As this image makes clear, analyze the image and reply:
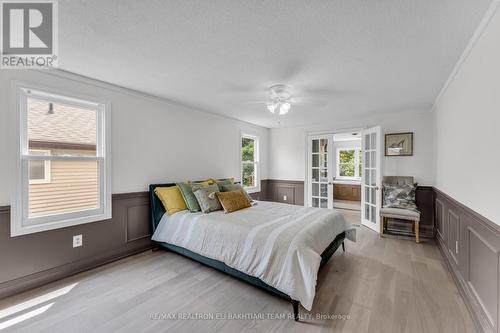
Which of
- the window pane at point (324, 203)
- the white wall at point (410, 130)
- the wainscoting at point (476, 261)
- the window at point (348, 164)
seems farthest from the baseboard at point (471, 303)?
the window at point (348, 164)

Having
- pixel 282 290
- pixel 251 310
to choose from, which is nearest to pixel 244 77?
pixel 282 290

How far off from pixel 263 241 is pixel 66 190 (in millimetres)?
2432

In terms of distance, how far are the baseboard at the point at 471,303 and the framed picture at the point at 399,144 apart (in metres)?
2.10

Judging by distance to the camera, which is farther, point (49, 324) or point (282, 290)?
point (282, 290)

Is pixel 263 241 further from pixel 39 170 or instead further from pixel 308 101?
pixel 39 170

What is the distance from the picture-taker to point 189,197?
3.18m

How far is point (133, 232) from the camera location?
3102mm

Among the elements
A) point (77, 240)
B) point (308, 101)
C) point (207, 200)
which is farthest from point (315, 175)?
point (77, 240)

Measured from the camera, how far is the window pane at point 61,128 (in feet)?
7.66

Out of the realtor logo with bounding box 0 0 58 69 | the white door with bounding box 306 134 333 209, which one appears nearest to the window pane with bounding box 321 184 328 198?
the white door with bounding box 306 134 333 209

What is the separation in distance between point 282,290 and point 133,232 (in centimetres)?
233

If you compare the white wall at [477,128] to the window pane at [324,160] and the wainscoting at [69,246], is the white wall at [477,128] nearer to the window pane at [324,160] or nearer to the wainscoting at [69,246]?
the window pane at [324,160]

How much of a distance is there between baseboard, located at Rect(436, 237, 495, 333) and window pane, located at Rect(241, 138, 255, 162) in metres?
4.02

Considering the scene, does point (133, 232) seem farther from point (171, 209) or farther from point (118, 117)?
point (118, 117)
